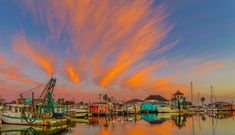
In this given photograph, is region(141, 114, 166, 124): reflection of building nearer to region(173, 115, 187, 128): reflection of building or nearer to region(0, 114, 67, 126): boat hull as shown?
region(173, 115, 187, 128): reflection of building

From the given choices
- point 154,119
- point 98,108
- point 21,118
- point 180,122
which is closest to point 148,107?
point 98,108

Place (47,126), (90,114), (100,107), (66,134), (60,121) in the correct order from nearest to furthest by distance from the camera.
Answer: (66,134) → (47,126) → (60,121) → (90,114) → (100,107)

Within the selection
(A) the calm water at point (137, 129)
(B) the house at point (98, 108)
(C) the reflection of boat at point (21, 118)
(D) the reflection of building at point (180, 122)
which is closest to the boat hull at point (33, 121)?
(C) the reflection of boat at point (21, 118)

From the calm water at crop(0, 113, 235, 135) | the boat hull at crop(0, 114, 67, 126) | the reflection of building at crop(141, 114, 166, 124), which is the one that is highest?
the boat hull at crop(0, 114, 67, 126)

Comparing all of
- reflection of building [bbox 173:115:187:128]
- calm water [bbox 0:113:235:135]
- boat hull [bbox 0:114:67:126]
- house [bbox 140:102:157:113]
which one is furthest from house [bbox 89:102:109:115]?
boat hull [bbox 0:114:67:126]

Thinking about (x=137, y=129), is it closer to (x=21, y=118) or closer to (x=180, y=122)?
(x=180, y=122)

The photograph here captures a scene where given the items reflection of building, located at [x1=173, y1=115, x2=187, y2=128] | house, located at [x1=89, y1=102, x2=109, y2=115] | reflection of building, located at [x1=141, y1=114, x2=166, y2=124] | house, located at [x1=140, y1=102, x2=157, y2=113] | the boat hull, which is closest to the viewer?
the boat hull

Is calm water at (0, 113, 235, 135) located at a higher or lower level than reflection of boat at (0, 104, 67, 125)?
lower

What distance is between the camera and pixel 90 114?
130m

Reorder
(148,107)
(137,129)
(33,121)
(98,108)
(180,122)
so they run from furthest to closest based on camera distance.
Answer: (148,107), (98,108), (180,122), (33,121), (137,129)

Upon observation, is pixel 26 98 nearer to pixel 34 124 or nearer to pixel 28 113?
pixel 28 113

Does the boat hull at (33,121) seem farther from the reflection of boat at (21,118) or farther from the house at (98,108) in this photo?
the house at (98,108)

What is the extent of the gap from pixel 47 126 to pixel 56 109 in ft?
163

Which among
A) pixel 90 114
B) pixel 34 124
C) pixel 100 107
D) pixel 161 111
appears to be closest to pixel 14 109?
pixel 34 124
